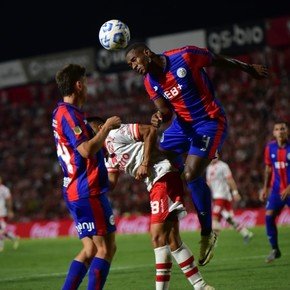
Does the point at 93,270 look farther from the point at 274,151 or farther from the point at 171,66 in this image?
the point at 274,151

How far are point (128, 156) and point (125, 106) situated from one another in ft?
79.0

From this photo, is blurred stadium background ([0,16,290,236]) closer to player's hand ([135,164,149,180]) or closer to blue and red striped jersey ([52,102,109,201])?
player's hand ([135,164,149,180])

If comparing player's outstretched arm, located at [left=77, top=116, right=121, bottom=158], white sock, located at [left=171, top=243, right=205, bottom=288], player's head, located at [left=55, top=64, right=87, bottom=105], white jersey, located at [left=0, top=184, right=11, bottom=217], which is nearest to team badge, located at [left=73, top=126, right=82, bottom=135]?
player's outstretched arm, located at [left=77, top=116, right=121, bottom=158]

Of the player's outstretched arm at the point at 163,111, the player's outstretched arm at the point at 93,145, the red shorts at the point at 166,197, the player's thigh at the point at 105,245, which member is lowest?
the player's thigh at the point at 105,245

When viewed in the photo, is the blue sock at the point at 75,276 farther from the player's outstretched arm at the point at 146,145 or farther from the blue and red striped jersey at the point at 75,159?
the player's outstretched arm at the point at 146,145

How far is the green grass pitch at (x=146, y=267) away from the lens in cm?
1065

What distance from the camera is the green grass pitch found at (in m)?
10.6

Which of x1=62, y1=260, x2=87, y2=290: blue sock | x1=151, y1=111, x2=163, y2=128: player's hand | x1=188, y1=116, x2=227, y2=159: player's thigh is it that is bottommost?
x1=62, y1=260, x2=87, y2=290: blue sock

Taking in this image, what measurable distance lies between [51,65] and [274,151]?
64.7 ft

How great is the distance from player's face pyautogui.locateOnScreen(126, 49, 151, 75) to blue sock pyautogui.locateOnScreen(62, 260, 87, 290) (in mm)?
2435

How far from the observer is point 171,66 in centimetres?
917

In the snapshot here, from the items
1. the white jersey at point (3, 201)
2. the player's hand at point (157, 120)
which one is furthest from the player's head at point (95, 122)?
the white jersey at point (3, 201)

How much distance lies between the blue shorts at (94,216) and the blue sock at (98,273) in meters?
0.26

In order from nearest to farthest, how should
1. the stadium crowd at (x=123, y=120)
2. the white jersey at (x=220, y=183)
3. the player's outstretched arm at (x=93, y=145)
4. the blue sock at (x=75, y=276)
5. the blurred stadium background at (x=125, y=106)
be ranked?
1. the player's outstretched arm at (x=93, y=145)
2. the blue sock at (x=75, y=276)
3. the white jersey at (x=220, y=183)
4. the blurred stadium background at (x=125, y=106)
5. the stadium crowd at (x=123, y=120)
